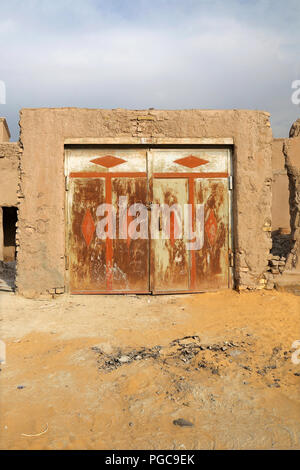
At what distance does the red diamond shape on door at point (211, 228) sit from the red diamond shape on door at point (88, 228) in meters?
1.80

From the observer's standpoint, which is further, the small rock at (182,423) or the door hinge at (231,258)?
the door hinge at (231,258)

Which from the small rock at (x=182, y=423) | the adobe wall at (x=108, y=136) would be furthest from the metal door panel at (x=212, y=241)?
the small rock at (x=182, y=423)

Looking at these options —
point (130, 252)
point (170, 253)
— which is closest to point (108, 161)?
point (130, 252)

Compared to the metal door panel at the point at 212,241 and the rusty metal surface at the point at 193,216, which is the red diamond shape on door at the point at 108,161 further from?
the metal door panel at the point at 212,241

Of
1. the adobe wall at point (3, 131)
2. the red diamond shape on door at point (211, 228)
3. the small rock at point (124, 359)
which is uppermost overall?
the adobe wall at point (3, 131)

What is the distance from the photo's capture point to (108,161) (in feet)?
16.8

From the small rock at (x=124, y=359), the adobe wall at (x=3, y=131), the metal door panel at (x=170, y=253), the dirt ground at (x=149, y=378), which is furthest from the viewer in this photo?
the adobe wall at (x=3, y=131)

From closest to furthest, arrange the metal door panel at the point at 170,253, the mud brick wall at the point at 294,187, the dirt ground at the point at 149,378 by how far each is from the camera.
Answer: the dirt ground at the point at 149,378
the metal door panel at the point at 170,253
the mud brick wall at the point at 294,187

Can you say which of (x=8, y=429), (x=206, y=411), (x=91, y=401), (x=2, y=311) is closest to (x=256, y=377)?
(x=206, y=411)

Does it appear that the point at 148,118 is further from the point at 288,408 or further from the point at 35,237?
the point at 288,408

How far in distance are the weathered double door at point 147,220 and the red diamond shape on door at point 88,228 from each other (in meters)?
0.02

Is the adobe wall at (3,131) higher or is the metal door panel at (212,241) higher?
the adobe wall at (3,131)

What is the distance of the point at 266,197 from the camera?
515cm

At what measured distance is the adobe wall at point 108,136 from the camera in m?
4.90
